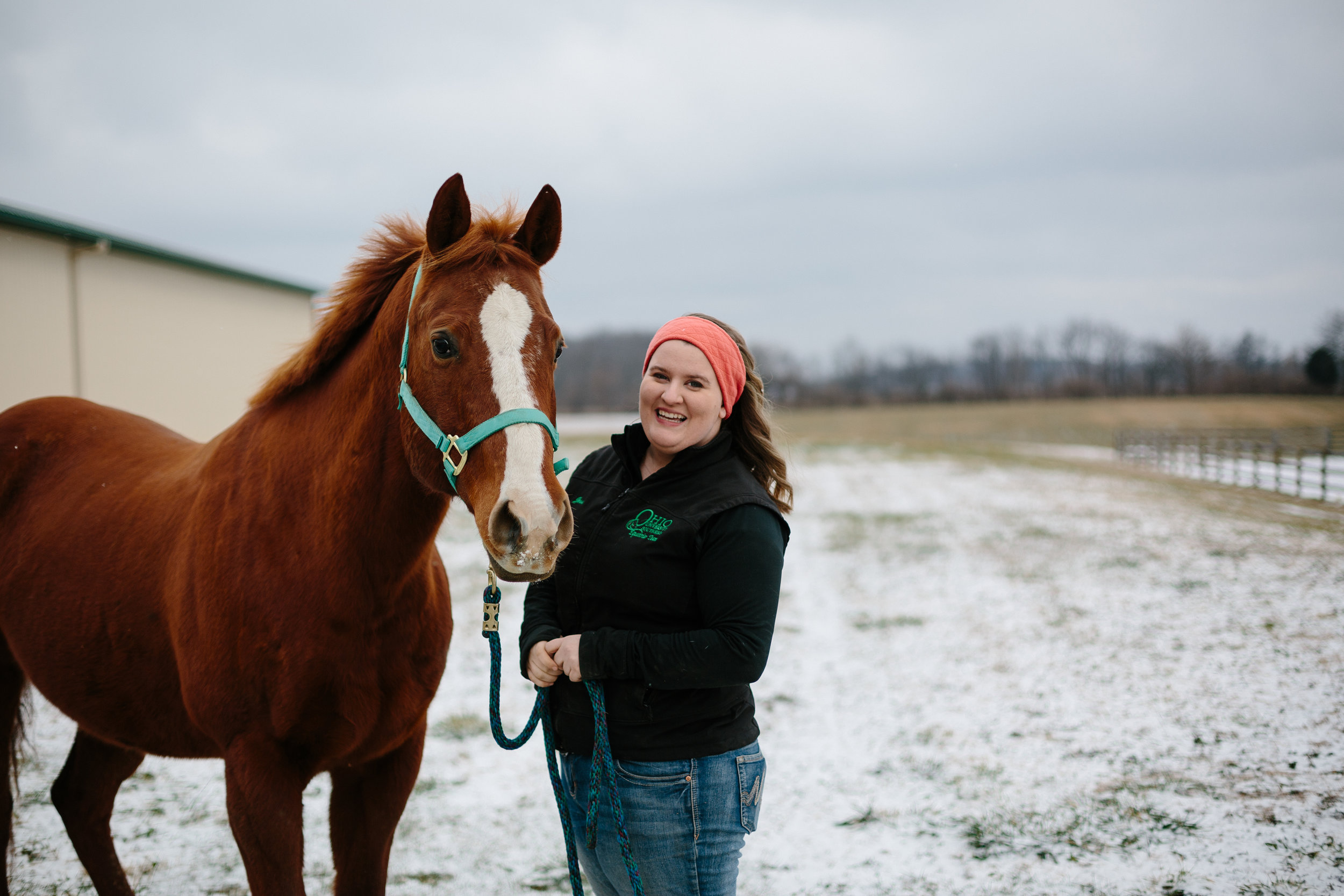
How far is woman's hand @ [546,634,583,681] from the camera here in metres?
1.75

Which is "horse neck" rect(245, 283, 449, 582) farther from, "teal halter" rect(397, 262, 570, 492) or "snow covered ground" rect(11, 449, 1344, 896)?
"snow covered ground" rect(11, 449, 1344, 896)

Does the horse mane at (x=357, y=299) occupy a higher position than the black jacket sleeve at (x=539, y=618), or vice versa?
the horse mane at (x=357, y=299)

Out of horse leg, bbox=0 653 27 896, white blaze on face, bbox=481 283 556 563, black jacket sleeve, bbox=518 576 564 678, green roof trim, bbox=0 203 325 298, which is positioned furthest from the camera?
green roof trim, bbox=0 203 325 298

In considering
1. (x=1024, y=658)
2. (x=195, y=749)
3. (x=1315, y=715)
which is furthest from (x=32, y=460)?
(x=1315, y=715)

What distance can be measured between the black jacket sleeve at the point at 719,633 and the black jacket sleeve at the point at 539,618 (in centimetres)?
20

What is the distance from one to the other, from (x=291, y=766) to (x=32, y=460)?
210cm

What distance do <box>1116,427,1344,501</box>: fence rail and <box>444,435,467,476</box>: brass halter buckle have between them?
691 inches

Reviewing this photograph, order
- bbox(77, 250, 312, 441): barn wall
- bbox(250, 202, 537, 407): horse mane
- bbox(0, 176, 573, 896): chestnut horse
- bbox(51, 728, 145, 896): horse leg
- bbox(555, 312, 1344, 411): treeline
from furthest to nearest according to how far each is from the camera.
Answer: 1. bbox(555, 312, 1344, 411): treeline
2. bbox(77, 250, 312, 441): barn wall
3. bbox(51, 728, 145, 896): horse leg
4. bbox(250, 202, 537, 407): horse mane
5. bbox(0, 176, 573, 896): chestnut horse

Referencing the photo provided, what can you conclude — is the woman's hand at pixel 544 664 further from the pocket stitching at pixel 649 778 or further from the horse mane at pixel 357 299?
the horse mane at pixel 357 299

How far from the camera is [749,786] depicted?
1806 mm

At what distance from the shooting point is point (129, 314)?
31.9 ft

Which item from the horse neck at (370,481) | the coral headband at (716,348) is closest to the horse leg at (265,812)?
the horse neck at (370,481)

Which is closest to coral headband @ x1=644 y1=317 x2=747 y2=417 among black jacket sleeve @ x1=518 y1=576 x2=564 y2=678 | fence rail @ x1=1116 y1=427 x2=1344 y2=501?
black jacket sleeve @ x1=518 y1=576 x2=564 y2=678

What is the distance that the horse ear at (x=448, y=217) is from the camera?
5.97ft
